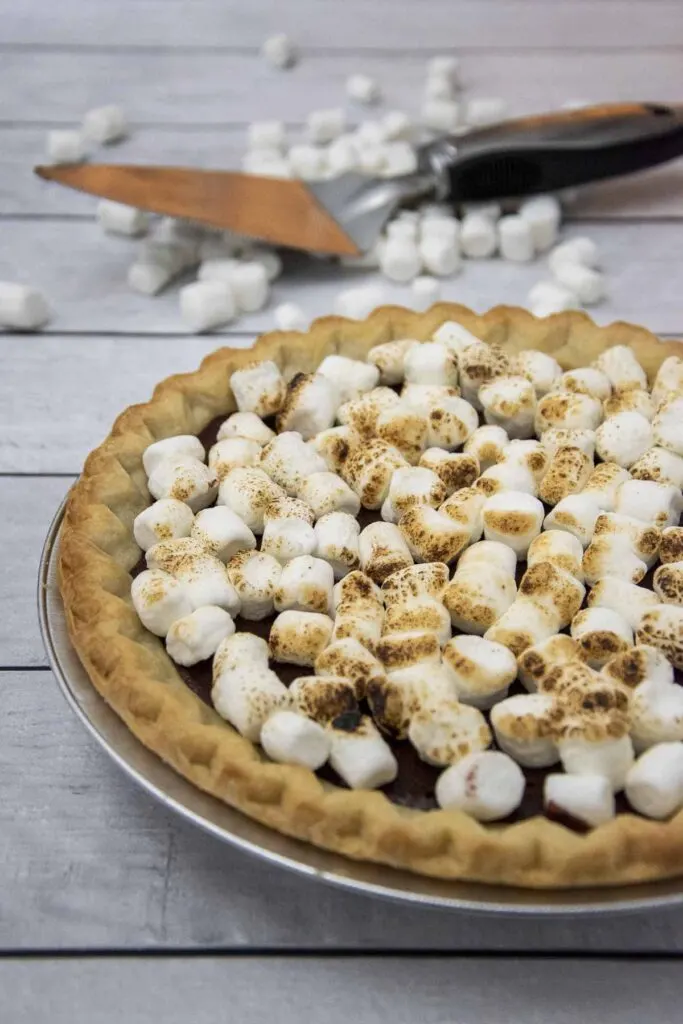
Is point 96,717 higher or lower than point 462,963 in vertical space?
higher

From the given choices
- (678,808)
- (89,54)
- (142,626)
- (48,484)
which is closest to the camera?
(678,808)

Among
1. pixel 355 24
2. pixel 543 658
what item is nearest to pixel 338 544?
pixel 543 658

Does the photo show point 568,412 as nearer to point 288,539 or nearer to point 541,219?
point 288,539

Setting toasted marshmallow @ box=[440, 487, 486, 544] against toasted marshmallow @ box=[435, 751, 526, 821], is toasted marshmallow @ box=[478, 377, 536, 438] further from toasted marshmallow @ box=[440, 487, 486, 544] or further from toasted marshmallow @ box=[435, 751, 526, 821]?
toasted marshmallow @ box=[435, 751, 526, 821]

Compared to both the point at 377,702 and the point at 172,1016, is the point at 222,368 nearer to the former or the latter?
the point at 377,702

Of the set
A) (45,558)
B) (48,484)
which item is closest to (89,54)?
(48,484)

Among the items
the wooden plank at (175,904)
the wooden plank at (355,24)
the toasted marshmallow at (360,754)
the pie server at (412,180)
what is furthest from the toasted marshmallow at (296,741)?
the wooden plank at (355,24)

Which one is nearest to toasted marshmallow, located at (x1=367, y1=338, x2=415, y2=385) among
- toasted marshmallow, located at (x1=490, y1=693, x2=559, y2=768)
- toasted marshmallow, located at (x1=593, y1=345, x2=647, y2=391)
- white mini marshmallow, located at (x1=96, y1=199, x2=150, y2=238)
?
toasted marshmallow, located at (x1=593, y1=345, x2=647, y2=391)

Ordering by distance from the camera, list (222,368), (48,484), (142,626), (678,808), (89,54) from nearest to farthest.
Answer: (678,808) → (142,626) → (222,368) → (48,484) → (89,54)
